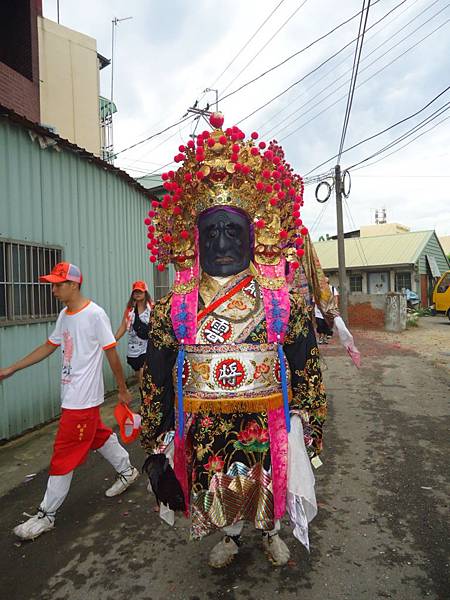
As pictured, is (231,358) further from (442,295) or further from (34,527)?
(442,295)

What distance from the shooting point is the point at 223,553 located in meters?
2.60

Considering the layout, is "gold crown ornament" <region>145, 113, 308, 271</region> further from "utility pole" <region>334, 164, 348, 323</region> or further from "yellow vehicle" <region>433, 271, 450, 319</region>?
"yellow vehicle" <region>433, 271, 450, 319</region>

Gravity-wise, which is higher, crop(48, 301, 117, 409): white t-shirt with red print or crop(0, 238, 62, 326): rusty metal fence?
crop(0, 238, 62, 326): rusty metal fence

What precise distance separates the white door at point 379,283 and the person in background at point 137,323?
19.4 meters

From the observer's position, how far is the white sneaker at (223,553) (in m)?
2.57

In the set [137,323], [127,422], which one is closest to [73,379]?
[127,422]

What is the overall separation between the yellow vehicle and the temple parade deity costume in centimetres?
1862

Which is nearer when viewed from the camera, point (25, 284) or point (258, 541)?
point (258, 541)

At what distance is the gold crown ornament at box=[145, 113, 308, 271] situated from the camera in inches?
97.4

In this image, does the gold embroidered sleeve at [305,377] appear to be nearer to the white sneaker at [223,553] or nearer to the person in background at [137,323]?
the white sneaker at [223,553]

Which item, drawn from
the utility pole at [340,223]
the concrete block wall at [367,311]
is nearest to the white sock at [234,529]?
the utility pole at [340,223]

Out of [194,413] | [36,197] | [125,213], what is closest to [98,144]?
[125,213]

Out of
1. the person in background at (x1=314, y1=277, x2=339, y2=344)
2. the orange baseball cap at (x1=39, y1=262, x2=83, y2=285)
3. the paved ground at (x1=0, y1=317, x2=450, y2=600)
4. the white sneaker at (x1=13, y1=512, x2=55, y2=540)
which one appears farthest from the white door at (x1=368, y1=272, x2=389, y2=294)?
the white sneaker at (x1=13, y1=512, x2=55, y2=540)

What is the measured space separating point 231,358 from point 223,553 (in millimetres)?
1197
